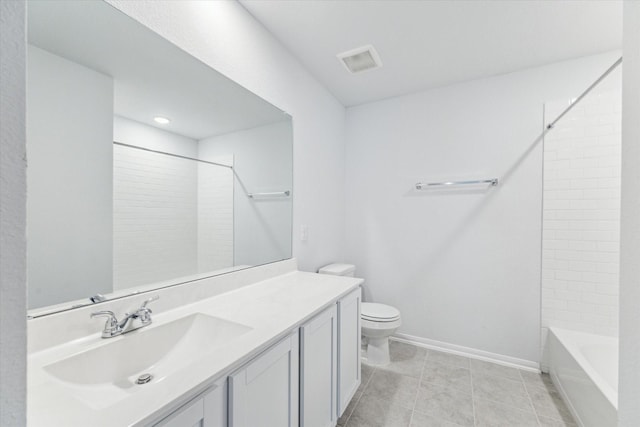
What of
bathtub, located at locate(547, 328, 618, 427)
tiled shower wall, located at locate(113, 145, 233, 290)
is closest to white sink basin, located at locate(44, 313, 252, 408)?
tiled shower wall, located at locate(113, 145, 233, 290)

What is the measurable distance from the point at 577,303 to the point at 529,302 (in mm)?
281

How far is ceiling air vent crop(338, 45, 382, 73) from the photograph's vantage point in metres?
1.98

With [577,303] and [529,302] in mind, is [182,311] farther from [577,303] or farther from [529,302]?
[577,303]

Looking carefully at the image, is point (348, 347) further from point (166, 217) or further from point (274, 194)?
point (166, 217)

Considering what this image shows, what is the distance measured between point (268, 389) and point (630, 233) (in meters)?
1.12

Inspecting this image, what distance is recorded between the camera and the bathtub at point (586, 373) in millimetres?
1307

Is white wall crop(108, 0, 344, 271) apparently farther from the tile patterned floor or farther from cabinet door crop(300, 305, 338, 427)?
the tile patterned floor

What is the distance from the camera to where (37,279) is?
85 centimetres

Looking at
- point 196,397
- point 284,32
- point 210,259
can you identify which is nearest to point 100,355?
point 196,397

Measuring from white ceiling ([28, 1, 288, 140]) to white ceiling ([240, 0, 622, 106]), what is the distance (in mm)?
625

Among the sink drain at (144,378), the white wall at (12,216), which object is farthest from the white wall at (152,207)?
the white wall at (12,216)

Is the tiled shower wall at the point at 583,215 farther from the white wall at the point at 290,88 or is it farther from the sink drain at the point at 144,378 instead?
the sink drain at the point at 144,378

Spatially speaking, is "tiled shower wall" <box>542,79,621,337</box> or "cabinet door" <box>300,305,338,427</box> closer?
"cabinet door" <box>300,305,338,427</box>

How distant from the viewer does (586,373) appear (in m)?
1.45
